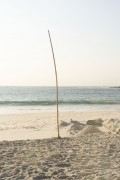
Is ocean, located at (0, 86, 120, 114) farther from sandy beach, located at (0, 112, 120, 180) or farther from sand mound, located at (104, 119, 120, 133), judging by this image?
sandy beach, located at (0, 112, 120, 180)

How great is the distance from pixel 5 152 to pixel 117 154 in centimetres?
249

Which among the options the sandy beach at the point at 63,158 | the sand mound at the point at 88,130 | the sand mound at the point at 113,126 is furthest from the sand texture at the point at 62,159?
the sand mound at the point at 113,126

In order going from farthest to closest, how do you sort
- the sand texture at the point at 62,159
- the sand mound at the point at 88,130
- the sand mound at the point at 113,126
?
the sand mound at the point at 113,126 → the sand mound at the point at 88,130 → the sand texture at the point at 62,159

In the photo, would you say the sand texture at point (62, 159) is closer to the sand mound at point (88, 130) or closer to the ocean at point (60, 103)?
the sand mound at point (88, 130)

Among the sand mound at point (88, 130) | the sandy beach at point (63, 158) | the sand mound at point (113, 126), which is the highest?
the sand mound at point (113, 126)

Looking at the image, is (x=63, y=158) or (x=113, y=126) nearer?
(x=63, y=158)

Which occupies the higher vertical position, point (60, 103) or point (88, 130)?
point (60, 103)

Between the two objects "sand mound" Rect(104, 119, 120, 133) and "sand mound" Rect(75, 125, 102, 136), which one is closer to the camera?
"sand mound" Rect(75, 125, 102, 136)

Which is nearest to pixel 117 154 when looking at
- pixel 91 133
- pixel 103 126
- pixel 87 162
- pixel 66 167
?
pixel 87 162

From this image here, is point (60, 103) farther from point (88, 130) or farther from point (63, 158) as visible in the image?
point (63, 158)

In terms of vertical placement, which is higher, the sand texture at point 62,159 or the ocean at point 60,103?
the ocean at point 60,103

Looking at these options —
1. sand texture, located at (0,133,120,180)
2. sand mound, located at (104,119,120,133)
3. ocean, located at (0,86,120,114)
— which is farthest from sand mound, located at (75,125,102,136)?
ocean, located at (0,86,120,114)

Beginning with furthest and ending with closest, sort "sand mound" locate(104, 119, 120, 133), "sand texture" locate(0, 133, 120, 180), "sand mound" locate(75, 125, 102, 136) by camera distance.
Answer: "sand mound" locate(104, 119, 120, 133) → "sand mound" locate(75, 125, 102, 136) → "sand texture" locate(0, 133, 120, 180)

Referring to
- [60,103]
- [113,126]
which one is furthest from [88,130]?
[60,103]
